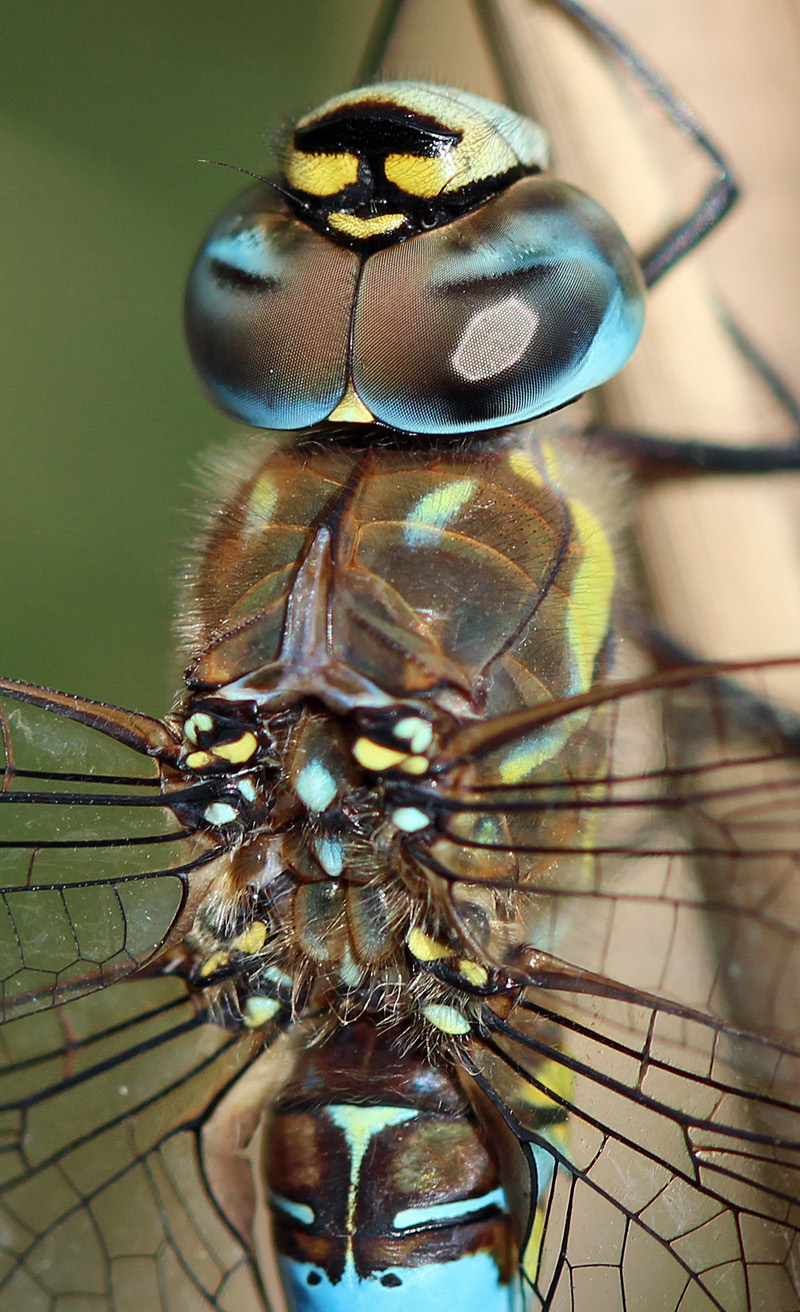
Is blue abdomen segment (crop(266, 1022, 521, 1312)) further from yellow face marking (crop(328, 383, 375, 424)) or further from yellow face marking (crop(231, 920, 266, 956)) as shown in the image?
yellow face marking (crop(328, 383, 375, 424))

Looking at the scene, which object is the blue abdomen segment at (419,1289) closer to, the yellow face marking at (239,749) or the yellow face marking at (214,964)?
the yellow face marking at (214,964)

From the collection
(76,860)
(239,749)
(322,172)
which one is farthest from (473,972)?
(322,172)

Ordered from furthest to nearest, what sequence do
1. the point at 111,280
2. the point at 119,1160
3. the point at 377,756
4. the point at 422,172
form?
1. the point at 111,280
2. the point at 119,1160
3. the point at 422,172
4. the point at 377,756

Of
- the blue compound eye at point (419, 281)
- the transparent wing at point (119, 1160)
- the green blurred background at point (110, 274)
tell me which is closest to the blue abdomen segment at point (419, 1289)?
the transparent wing at point (119, 1160)

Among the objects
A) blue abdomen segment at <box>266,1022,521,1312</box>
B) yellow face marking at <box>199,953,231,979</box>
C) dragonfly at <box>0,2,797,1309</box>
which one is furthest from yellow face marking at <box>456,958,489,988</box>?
yellow face marking at <box>199,953,231,979</box>

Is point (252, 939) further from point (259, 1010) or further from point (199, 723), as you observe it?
point (199, 723)
